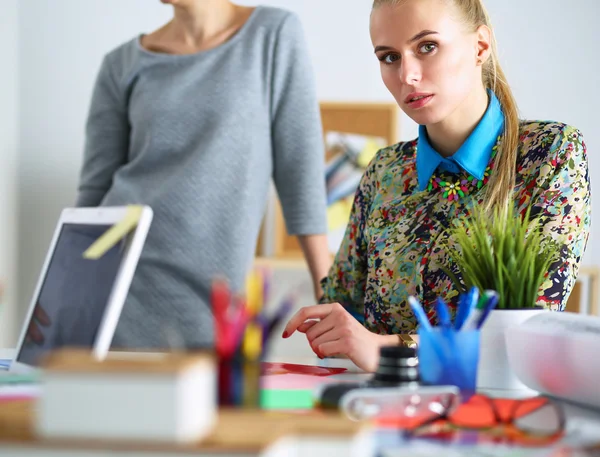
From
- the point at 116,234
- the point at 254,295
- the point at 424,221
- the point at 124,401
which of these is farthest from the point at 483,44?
the point at 124,401

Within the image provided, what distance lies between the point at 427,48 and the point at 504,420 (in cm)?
72

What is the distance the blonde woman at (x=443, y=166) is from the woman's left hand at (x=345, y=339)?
0.07ft

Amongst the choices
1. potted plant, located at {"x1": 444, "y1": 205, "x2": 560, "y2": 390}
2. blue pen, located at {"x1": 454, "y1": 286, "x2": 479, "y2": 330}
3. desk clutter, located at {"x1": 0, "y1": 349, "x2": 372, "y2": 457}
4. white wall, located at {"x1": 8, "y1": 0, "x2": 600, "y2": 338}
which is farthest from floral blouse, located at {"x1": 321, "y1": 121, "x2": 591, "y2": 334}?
white wall, located at {"x1": 8, "y1": 0, "x2": 600, "y2": 338}

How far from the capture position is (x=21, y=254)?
2625 mm

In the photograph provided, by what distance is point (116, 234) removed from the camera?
0.89 meters

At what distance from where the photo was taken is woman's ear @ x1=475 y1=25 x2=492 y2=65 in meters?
1.33

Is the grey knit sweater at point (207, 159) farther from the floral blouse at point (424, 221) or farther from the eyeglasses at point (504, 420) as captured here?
the eyeglasses at point (504, 420)

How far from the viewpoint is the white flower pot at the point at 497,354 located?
0.91 m

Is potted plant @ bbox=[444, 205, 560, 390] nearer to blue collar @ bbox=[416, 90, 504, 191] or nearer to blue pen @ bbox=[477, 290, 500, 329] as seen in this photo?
blue pen @ bbox=[477, 290, 500, 329]

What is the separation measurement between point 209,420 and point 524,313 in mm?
507

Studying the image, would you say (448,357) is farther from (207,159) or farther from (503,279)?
(207,159)

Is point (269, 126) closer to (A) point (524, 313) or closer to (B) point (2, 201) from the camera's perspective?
(A) point (524, 313)

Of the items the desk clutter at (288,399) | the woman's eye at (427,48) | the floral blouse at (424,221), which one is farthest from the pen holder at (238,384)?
the woman's eye at (427,48)

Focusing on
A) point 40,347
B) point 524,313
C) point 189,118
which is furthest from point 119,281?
point 189,118
